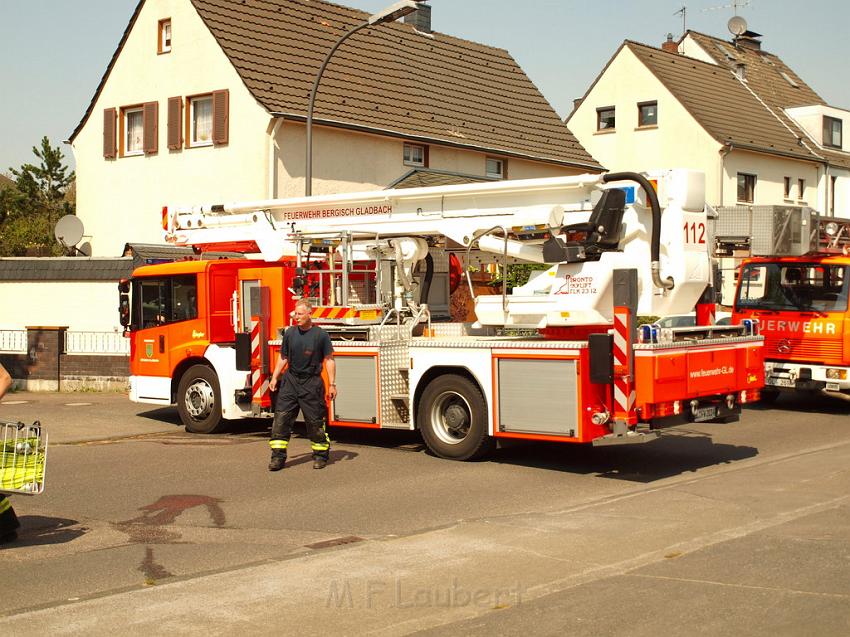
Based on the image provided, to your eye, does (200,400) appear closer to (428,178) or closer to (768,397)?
Result: (768,397)

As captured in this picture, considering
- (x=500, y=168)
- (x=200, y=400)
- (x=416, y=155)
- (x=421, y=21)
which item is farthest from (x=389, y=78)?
(x=200, y=400)

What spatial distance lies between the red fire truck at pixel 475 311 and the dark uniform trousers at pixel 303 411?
109 centimetres

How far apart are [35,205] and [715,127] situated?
30.1 meters

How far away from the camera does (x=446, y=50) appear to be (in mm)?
34500

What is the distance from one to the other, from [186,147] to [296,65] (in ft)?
11.2

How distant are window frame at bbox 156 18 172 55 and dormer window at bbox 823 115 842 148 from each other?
92.6 ft

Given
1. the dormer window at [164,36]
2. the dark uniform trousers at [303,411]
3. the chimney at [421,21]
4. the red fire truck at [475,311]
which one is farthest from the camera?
the chimney at [421,21]

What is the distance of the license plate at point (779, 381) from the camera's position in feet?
56.9

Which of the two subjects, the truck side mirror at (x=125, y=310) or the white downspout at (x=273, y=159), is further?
the white downspout at (x=273, y=159)

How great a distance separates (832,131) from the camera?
46.2 m

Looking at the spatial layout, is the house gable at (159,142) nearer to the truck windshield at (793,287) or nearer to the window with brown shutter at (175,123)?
the window with brown shutter at (175,123)

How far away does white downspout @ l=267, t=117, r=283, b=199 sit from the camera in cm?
2558

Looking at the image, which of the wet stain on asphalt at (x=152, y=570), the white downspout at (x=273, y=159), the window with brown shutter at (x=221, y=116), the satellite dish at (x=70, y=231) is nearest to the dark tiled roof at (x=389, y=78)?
the white downspout at (x=273, y=159)

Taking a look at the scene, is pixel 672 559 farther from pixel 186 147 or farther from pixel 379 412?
pixel 186 147
